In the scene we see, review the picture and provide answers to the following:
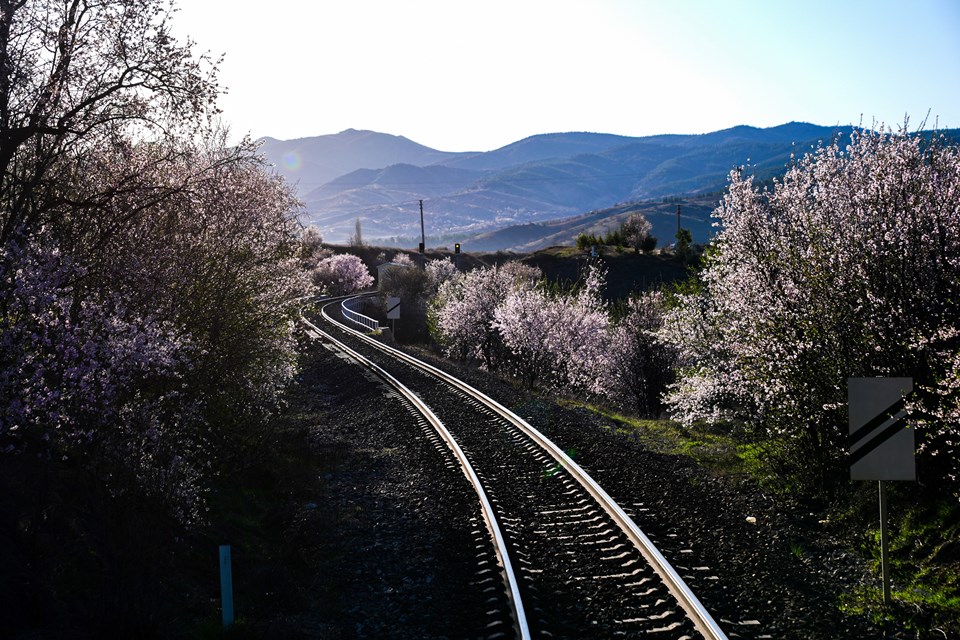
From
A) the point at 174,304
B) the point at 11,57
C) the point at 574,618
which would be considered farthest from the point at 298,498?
the point at 11,57

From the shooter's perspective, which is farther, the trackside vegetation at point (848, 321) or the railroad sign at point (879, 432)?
the trackside vegetation at point (848, 321)

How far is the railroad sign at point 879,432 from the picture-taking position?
826 cm

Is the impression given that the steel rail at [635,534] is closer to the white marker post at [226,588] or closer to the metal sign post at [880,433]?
the metal sign post at [880,433]

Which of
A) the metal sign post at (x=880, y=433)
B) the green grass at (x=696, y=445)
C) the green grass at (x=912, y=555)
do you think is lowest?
the green grass at (x=696, y=445)

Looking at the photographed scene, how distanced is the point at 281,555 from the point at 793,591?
21.9 ft

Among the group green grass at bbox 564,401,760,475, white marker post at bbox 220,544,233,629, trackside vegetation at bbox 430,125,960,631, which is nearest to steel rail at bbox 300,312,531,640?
white marker post at bbox 220,544,233,629

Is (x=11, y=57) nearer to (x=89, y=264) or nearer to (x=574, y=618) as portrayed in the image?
(x=89, y=264)

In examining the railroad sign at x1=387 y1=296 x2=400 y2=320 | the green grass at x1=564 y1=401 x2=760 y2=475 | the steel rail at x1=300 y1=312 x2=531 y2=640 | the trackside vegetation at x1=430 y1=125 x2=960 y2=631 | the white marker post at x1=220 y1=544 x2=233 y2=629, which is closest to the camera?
the steel rail at x1=300 y1=312 x2=531 y2=640

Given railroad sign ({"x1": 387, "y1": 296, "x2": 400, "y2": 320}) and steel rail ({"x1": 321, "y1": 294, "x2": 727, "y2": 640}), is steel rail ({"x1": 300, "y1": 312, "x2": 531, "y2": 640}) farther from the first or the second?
railroad sign ({"x1": 387, "y1": 296, "x2": 400, "y2": 320})

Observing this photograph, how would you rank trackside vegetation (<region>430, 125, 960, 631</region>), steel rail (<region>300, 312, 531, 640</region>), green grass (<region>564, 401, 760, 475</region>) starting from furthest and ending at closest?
1. green grass (<region>564, 401, 760, 475</region>)
2. trackside vegetation (<region>430, 125, 960, 631</region>)
3. steel rail (<region>300, 312, 531, 640</region>)

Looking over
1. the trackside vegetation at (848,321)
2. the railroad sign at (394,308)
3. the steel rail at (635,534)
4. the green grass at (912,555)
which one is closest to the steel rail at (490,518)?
the steel rail at (635,534)

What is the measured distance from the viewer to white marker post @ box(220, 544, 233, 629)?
25.5 ft

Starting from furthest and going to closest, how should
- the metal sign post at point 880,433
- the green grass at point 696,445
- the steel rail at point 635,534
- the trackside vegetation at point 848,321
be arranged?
the green grass at point 696,445
the trackside vegetation at point 848,321
the metal sign post at point 880,433
the steel rail at point 635,534

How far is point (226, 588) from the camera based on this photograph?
7848mm
